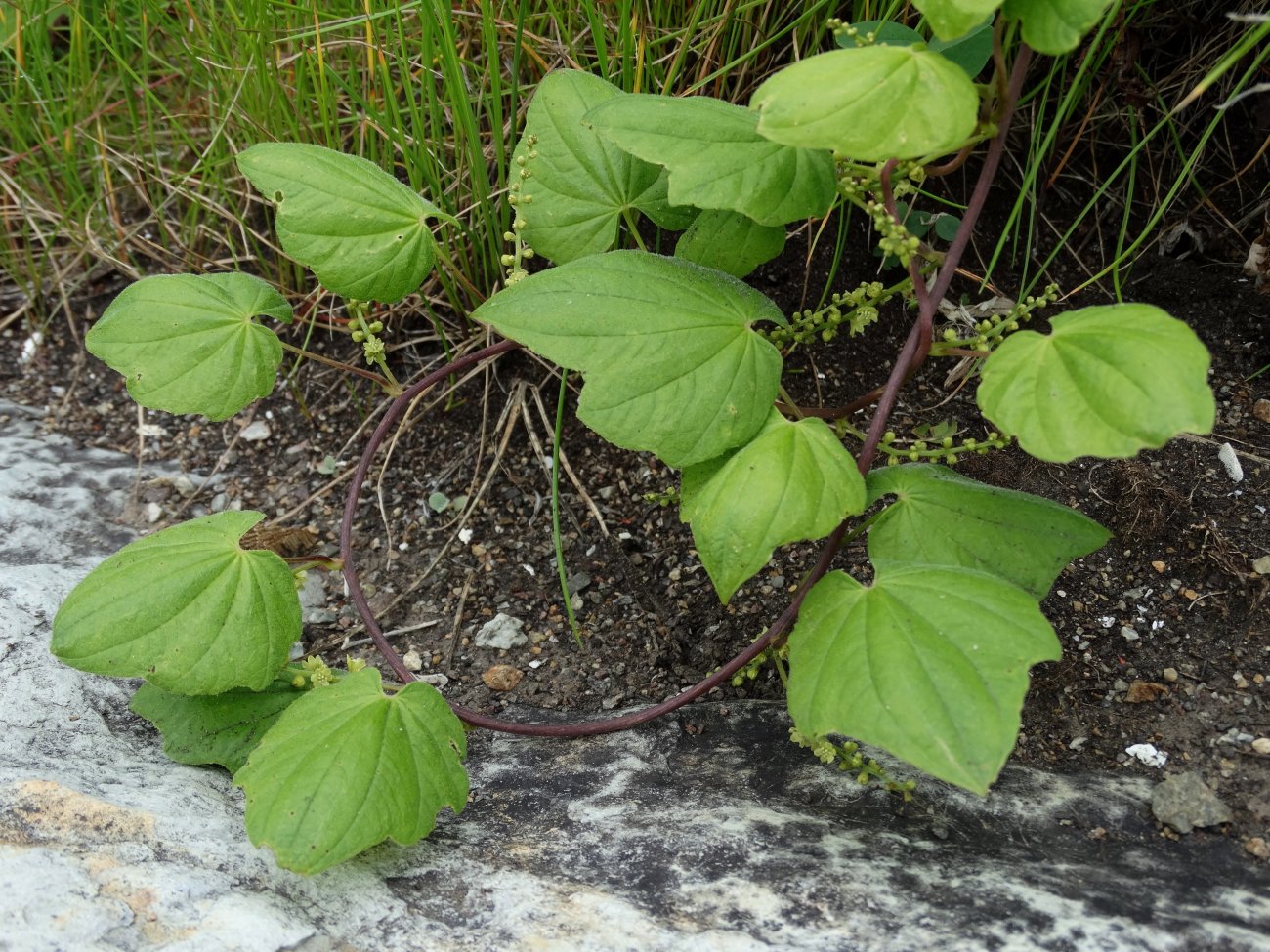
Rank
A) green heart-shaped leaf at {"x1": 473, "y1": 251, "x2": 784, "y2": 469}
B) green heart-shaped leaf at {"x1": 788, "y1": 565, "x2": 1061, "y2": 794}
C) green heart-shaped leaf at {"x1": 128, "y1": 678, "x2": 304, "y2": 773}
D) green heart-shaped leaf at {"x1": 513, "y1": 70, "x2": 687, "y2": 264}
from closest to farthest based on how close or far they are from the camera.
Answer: green heart-shaped leaf at {"x1": 788, "y1": 565, "x2": 1061, "y2": 794}, green heart-shaped leaf at {"x1": 473, "y1": 251, "x2": 784, "y2": 469}, green heart-shaped leaf at {"x1": 128, "y1": 678, "x2": 304, "y2": 773}, green heart-shaped leaf at {"x1": 513, "y1": 70, "x2": 687, "y2": 264}

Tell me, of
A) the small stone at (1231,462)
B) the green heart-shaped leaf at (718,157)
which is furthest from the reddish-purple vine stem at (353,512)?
the small stone at (1231,462)

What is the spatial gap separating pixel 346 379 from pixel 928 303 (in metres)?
1.34

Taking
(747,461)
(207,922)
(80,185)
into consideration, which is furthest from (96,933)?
(80,185)

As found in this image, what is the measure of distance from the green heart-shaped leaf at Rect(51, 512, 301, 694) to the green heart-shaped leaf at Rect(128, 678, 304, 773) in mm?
69

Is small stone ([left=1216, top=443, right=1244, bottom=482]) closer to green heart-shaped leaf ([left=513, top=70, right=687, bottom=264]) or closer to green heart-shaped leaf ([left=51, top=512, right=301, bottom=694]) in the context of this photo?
green heart-shaped leaf ([left=513, top=70, right=687, bottom=264])

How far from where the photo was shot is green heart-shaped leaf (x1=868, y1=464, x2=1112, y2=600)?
4.51 feet

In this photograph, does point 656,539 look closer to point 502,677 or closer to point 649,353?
point 502,677

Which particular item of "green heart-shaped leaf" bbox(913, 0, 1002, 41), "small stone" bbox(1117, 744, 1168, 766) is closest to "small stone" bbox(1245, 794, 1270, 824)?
"small stone" bbox(1117, 744, 1168, 766)

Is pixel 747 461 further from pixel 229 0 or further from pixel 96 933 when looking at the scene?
pixel 229 0

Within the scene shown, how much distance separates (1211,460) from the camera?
175cm

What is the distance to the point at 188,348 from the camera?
157cm

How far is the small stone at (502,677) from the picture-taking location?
179 centimetres

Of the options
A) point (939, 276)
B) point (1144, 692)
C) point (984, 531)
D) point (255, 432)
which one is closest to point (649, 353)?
point (939, 276)

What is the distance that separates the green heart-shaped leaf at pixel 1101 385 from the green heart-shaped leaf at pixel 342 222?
81cm
